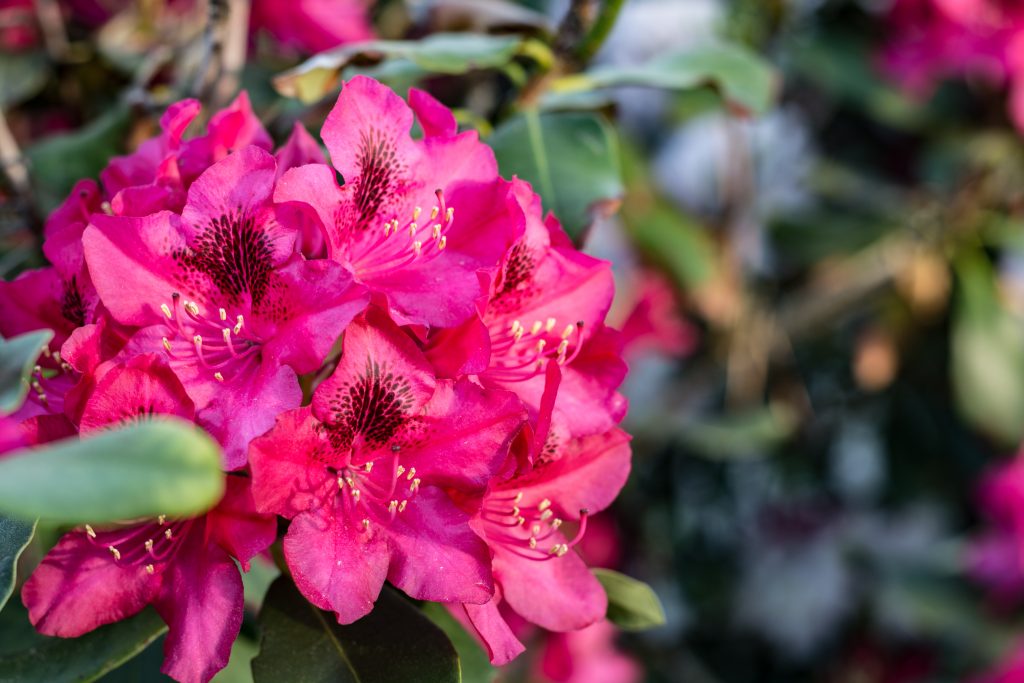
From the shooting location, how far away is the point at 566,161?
2.56ft

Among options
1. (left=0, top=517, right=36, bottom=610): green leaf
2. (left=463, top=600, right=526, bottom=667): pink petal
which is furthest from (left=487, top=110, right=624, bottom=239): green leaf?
(left=0, top=517, right=36, bottom=610): green leaf

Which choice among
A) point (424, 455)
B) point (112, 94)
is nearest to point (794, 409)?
point (112, 94)

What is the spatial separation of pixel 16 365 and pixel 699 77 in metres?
0.62

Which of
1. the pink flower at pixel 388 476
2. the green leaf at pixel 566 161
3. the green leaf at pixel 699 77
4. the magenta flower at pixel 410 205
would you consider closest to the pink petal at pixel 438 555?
the pink flower at pixel 388 476

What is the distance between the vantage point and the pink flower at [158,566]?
517 millimetres

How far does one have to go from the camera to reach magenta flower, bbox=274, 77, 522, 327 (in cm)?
56

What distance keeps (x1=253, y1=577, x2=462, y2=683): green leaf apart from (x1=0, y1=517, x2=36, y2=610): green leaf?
143 mm

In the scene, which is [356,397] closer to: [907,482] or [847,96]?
[847,96]

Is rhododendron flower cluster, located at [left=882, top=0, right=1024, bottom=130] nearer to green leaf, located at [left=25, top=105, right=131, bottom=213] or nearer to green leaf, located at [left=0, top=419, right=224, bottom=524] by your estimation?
green leaf, located at [left=25, top=105, right=131, bottom=213]

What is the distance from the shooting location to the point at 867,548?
2330mm

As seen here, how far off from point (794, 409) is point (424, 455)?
1.54 metres

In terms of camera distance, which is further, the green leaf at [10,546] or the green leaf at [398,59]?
the green leaf at [398,59]

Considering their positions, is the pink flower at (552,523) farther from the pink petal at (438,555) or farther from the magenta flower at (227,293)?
the magenta flower at (227,293)

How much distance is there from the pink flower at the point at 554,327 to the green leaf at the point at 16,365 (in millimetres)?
232
